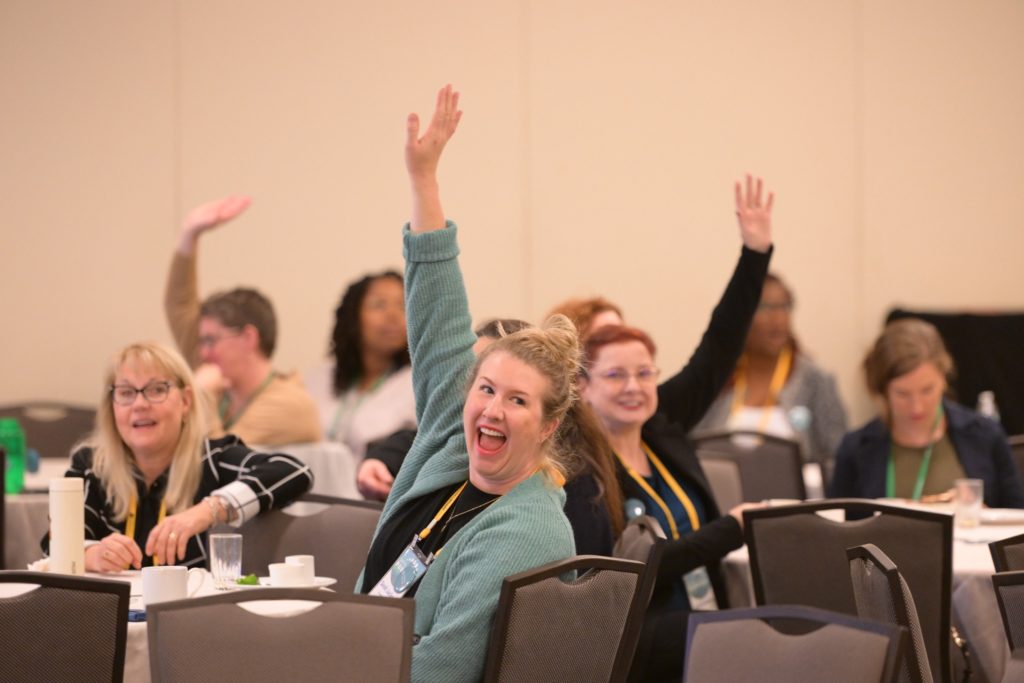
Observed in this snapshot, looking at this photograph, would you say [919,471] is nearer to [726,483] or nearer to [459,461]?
[726,483]

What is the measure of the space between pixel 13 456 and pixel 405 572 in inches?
111

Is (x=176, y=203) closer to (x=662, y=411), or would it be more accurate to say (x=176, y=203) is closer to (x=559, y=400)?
(x=662, y=411)

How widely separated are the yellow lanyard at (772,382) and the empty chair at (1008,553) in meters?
4.18

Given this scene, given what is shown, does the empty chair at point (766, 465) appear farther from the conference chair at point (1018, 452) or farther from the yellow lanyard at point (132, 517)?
the yellow lanyard at point (132, 517)

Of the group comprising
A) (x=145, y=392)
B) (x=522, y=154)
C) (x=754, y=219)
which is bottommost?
(x=145, y=392)

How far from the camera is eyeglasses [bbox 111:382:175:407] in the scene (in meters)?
3.52

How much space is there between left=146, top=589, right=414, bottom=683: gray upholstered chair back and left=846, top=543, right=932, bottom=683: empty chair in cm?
96

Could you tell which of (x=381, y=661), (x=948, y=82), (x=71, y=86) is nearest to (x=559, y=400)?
(x=381, y=661)

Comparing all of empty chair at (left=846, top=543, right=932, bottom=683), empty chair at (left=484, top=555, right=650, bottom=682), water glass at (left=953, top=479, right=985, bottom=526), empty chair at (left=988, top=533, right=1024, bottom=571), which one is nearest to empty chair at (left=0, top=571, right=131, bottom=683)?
empty chair at (left=484, top=555, right=650, bottom=682)

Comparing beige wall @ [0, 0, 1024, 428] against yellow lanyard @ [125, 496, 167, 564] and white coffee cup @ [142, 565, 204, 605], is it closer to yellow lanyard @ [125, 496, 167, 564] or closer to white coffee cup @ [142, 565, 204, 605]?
yellow lanyard @ [125, 496, 167, 564]

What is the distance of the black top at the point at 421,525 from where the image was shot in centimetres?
266

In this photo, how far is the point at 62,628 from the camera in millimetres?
2314

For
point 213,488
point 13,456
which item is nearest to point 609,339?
point 213,488

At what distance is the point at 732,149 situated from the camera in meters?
8.05
